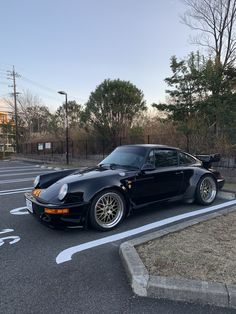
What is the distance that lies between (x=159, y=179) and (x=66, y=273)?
2.41 m

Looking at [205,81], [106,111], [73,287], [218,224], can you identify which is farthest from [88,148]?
[73,287]

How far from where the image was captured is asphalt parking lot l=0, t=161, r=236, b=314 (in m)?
2.20

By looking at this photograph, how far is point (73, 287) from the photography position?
2500mm

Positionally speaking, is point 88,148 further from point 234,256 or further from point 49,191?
point 234,256

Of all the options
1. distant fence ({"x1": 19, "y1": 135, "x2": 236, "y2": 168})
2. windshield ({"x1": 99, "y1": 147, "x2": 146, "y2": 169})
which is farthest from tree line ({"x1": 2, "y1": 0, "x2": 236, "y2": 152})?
windshield ({"x1": 99, "y1": 147, "x2": 146, "y2": 169})

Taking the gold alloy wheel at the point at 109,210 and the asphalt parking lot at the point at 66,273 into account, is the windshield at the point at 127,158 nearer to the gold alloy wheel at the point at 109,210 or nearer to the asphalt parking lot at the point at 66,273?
the gold alloy wheel at the point at 109,210

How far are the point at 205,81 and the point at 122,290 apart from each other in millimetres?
9345

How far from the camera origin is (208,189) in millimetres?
5477

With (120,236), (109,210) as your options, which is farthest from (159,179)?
(120,236)

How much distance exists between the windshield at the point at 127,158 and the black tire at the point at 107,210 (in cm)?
69

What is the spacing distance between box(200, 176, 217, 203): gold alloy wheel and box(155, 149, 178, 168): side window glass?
828 millimetres

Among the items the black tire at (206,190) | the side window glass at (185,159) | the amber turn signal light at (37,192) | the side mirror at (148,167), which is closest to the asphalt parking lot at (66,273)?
the amber turn signal light at (37,192)

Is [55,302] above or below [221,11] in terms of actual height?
below

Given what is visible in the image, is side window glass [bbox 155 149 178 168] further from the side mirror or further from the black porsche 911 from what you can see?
the side mirror
